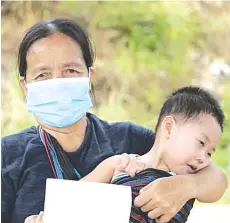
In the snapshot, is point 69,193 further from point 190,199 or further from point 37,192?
point 190,199

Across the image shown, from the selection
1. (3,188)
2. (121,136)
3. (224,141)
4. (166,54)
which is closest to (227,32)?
(166,54)

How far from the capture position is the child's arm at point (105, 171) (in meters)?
1.23

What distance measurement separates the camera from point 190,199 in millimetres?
1233

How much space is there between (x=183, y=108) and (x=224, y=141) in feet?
0.48

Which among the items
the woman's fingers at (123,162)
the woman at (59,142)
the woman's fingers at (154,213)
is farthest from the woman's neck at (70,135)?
the woman's fingers at (154,213)

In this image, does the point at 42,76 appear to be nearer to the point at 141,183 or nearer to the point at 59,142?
the point at 59,142

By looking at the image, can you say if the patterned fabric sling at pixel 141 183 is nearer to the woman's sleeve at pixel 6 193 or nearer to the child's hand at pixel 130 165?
the child's hand at pixel 130 165

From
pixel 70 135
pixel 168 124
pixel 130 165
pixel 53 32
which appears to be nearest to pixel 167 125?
pixel 168 124

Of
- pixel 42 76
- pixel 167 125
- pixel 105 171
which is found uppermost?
pixel 42 76

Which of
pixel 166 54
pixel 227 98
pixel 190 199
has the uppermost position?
pixel 166 54

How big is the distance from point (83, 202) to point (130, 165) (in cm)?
14

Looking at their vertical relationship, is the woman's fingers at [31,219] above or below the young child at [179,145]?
below

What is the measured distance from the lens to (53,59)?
1.23 m

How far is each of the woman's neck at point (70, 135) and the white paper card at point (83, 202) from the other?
9 cm
